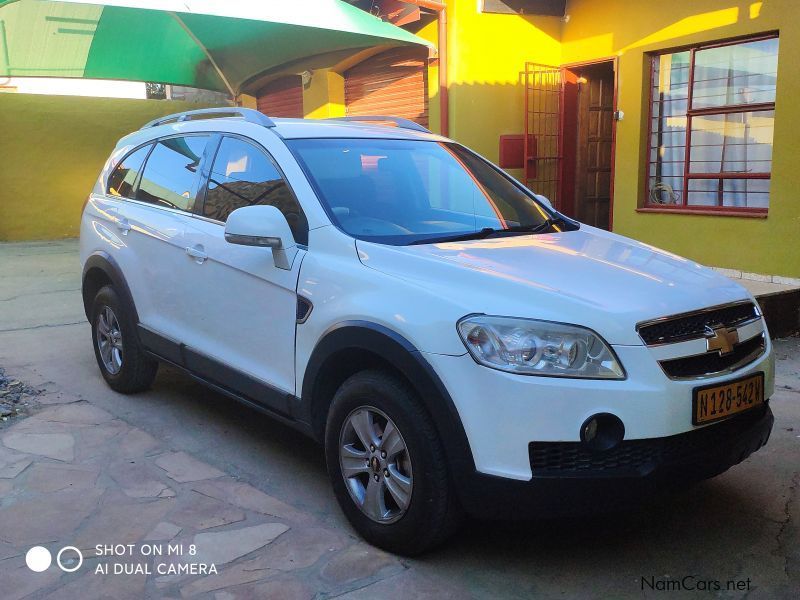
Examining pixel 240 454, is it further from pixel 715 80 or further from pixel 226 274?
pixel 715 80

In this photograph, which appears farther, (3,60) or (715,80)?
(3,60)

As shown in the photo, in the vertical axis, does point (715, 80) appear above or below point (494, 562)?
above

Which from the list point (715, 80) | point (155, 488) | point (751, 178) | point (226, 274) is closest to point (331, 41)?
point (715, 80)

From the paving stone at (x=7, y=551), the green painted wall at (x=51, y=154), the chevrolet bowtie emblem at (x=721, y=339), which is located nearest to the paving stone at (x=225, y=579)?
the paving stone at (x=7, y=551)

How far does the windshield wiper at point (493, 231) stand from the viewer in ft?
11.6

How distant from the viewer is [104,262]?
5148mm

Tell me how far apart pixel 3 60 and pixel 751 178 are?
10.2 m

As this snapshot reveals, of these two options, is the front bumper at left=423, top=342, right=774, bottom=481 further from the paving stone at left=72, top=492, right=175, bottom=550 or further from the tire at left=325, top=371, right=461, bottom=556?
the paving stone at left=72, top=492, right=175, bottom=550

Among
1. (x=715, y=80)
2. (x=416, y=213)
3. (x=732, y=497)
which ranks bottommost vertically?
(x=732, y=497)

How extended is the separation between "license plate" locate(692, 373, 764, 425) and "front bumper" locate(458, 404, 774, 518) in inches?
3.2

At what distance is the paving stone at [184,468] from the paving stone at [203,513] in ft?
0.76

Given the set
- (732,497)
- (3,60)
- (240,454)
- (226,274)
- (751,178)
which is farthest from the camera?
(3,60)

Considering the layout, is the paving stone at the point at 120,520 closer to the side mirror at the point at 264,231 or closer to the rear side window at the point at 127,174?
A: the side mirror at the point at 264,231

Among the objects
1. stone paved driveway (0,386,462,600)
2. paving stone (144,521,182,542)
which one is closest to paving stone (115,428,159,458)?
stone paved driveway (0,386,462,600)
